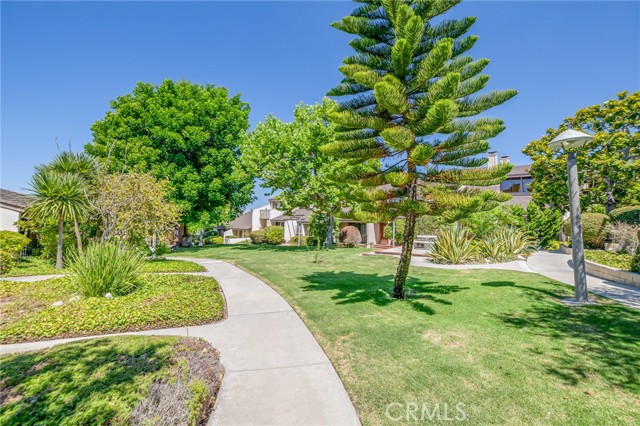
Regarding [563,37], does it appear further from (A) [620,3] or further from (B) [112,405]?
(B) [112,405]

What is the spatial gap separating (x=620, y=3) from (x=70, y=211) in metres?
18.0

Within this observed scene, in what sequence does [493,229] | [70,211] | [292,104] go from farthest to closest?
[292,104], [493,229], [70,211]

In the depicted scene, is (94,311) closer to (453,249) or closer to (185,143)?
(453,249)

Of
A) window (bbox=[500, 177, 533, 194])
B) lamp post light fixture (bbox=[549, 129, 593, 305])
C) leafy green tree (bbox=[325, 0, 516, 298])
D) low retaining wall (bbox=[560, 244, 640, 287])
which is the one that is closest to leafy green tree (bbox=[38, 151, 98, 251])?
leafy green tree (bbox=[325, 0, 516, 298])

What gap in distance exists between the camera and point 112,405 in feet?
8.98

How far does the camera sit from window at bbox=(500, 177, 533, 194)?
24.8 meters

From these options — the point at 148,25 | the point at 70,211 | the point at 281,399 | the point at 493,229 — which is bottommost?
the point at 281,399

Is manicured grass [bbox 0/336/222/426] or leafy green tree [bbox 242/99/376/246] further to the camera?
leafy green tree [bbox 242/99/376/246]

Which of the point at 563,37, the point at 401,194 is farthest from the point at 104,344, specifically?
the point at 563,37

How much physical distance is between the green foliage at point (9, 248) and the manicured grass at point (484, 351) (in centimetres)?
998

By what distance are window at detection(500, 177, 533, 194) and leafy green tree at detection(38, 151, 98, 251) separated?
28000 mm

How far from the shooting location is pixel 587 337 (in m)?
4.32

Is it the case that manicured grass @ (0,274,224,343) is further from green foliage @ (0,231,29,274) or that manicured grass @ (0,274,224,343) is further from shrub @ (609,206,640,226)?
shrub @ (609,206,640,226)

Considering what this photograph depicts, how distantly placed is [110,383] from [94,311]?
3024 mm
